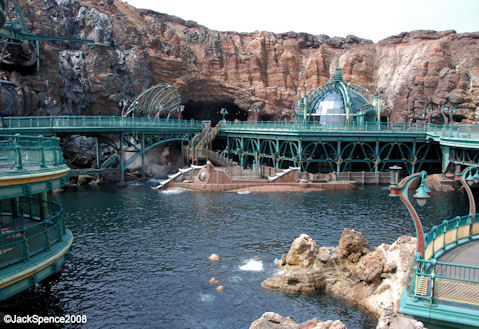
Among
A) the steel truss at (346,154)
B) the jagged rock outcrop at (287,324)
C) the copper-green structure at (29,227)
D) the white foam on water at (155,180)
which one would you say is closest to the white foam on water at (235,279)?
the jagged rock outcrop at (287,324)

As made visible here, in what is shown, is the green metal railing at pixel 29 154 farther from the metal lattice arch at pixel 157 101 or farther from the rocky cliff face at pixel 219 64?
the metal lattice arch at pixel 157 101

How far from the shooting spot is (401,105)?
2815 inches

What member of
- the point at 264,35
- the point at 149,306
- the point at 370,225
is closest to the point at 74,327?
the point at 149,306

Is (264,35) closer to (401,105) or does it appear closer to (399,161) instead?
(401,105)

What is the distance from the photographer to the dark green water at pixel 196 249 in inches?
727

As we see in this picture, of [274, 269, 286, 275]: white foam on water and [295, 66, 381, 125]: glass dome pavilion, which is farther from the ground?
[295, 66, 381, 125]: glass dome pavilion

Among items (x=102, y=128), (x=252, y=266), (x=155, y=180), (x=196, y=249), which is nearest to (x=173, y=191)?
(x=155, y=180)

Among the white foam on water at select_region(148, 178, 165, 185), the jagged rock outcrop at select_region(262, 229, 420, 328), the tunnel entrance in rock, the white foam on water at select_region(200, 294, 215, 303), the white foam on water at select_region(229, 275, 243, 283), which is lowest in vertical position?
the white foam on water at select_region(148, 178, 165, 185)

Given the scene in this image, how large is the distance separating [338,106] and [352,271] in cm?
4333

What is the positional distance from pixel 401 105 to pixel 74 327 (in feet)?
219

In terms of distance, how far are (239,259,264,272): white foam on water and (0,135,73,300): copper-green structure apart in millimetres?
10374

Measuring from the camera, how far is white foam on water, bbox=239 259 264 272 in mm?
22992

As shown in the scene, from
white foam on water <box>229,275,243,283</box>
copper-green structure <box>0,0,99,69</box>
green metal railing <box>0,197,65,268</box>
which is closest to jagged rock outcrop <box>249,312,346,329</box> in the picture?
white foam on water <box>229,275,243,283</box>

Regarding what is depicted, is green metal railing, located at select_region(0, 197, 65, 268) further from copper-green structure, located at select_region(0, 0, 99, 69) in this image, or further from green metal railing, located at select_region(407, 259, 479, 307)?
copper-green structure, located at select_region(0, 0, 99, 69)
